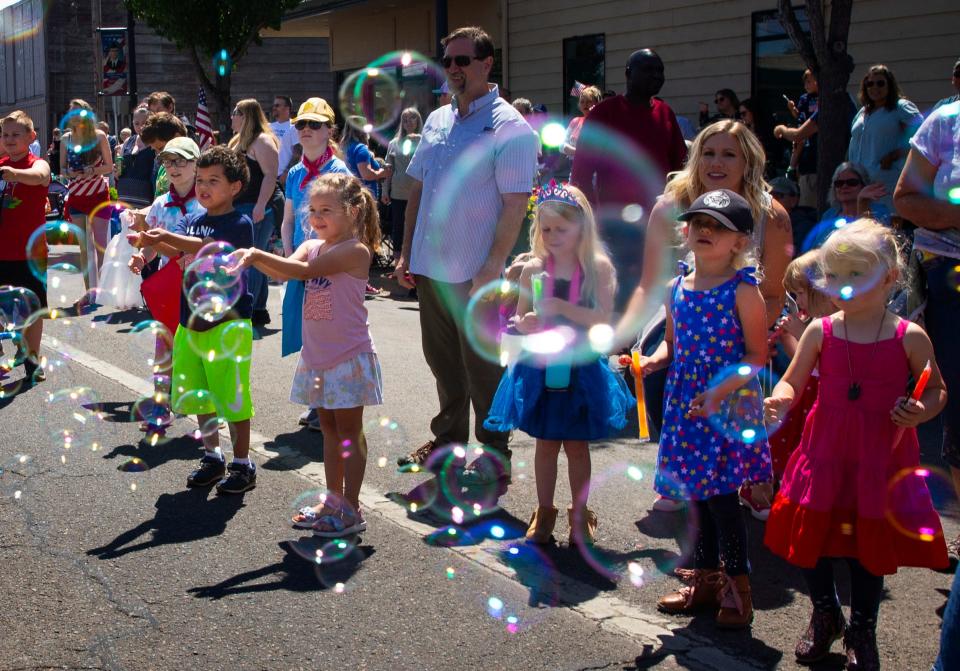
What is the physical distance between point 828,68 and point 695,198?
18.8 feet

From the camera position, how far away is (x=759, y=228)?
Result: 16.3ft

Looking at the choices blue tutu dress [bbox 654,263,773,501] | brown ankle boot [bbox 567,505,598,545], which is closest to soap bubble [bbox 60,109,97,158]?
brown ankle boot [bbox 567,505,598,545]

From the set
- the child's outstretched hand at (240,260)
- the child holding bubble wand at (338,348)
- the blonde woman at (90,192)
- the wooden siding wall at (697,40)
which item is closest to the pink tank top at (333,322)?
the child holding bubble wand at (338,348)

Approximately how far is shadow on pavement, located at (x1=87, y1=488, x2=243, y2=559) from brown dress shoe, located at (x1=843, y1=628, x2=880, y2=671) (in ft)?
9.09

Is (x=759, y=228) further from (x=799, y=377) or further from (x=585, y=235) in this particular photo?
(x=799, y=377)

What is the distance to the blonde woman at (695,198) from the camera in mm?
4855

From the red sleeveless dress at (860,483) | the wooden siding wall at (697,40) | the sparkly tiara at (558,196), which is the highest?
the wooden siding wall at (697,40)

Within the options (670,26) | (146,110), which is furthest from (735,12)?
(146,110)

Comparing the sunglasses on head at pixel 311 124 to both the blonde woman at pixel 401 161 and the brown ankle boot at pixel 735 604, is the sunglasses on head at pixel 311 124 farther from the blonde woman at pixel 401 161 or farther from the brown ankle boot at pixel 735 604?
the blonde woman at pixel 401 161

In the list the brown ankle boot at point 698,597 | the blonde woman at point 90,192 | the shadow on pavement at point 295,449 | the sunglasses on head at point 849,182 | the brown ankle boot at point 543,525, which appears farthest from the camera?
the blonde woman at point 90,192

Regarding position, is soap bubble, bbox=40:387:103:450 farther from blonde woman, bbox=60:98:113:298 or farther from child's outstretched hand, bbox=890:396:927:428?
child's outstretched hand, bbox=890:396:927:428

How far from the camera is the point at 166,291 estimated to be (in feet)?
20.9

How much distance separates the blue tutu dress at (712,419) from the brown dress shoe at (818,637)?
1.75 feet

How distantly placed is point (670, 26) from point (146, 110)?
6.80 metres
